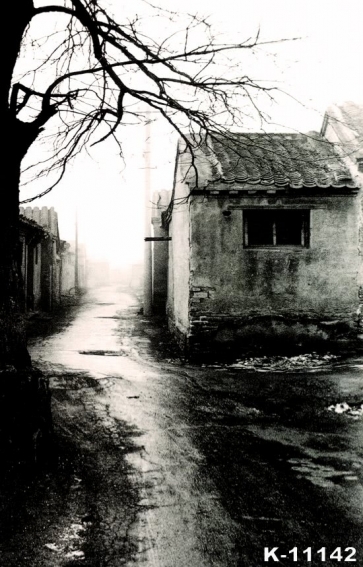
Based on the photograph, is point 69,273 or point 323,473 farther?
point 69,273

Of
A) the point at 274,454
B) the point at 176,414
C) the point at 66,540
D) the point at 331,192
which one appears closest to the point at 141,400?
the point at 176,414

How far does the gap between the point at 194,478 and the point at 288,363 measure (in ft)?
18.4

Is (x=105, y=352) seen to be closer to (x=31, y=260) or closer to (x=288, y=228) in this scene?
(x=288, y=228)

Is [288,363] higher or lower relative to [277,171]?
lower

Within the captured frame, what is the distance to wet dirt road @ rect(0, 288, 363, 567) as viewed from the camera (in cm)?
282

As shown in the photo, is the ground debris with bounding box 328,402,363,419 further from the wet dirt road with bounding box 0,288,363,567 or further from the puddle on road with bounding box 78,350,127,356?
the puddle on road with bounding box 78,350,127,356

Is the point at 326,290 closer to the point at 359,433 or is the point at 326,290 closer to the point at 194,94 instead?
the point at 359,433

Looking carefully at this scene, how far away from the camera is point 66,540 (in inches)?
114

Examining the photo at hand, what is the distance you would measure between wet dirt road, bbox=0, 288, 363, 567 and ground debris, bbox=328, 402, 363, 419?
0.31 feet

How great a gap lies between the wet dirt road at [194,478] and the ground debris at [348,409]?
0.09 meters

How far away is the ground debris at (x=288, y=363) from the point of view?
8.68 meters

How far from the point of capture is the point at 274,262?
9648 mm

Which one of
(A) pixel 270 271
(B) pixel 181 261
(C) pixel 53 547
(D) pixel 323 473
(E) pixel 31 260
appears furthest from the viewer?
(E) pixel 31 260

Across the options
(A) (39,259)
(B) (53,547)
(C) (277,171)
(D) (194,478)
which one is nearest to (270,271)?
(C) (277,171)
